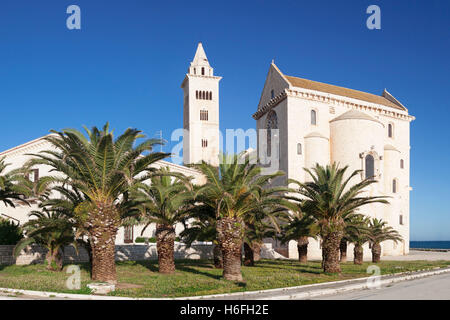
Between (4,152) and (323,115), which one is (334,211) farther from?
(4,152)

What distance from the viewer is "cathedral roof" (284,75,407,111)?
48.5 m

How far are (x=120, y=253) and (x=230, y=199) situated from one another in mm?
13531

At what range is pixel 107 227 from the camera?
17625mm

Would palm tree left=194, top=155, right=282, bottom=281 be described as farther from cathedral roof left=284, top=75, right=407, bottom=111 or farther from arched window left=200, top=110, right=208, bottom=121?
arched window left=200, top=110, right=208, bottom=121

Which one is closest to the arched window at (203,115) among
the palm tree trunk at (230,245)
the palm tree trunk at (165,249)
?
the palm tree trunk at (165,249)

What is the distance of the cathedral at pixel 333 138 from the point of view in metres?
44.7

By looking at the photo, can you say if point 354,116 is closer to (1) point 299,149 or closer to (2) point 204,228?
(1) point 299,149

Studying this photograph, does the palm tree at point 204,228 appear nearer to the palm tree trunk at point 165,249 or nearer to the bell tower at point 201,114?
the palm tree trunk at point 165,249

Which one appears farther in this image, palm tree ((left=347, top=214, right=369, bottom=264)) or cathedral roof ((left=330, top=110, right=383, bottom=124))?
cathedral roof ((left=330, top=110, right=383, bottom=124))

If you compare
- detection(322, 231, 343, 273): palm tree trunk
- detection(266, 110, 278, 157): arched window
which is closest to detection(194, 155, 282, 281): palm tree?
detection(322, 231, 343, 273): palm tree trunk

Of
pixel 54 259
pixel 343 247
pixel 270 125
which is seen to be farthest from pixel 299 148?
pixel 54 259

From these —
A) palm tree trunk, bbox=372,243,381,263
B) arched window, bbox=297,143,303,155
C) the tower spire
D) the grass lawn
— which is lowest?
palm tree trunk, bbox=372,243,381,263

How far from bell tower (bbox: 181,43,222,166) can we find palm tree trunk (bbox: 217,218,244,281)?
43.8 m
